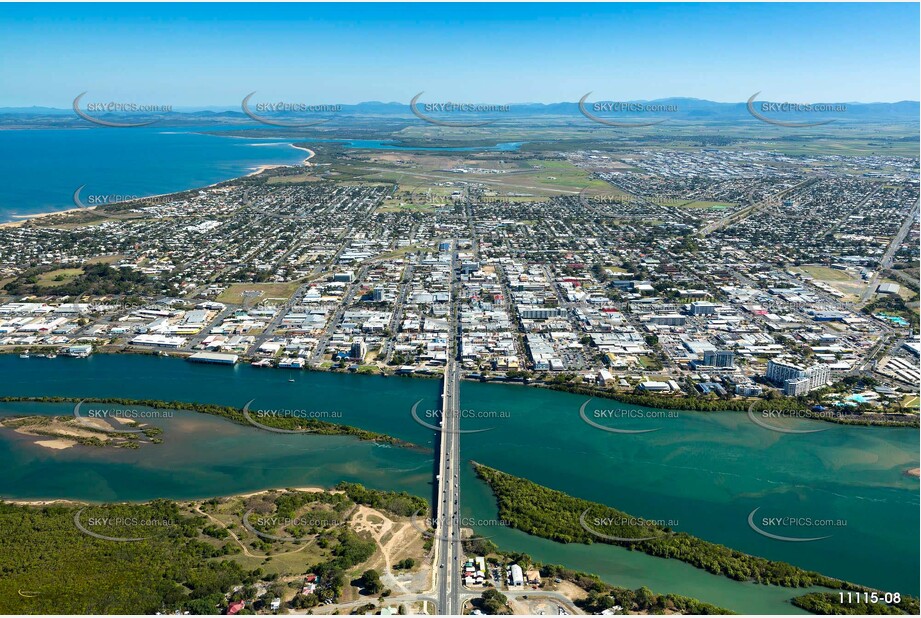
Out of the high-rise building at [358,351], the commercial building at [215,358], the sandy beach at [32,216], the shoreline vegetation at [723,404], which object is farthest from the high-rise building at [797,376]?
the sandy beach at [32,216]

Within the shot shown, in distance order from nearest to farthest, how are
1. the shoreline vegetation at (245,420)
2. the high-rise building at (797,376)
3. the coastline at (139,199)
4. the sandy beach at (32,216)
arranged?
the shoreline vegetation at (245,420), the high-rise building at (797,376), the sandy beach at (32,216), the coastline at (139,199)

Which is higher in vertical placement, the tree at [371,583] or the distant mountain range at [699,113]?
the distant mountain range at [699,113]

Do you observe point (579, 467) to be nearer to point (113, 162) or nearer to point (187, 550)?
point (187, 550)

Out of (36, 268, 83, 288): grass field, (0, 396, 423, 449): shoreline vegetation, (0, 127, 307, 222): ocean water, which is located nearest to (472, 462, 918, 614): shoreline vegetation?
(0, 396, 423, 449): shoreline vegetation

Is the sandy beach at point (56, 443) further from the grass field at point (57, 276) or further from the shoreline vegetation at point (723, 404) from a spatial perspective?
the grass field at point (57, 276)

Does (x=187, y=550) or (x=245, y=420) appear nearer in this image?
(x=187, y=550)

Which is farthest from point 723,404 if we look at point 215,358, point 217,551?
point 215,358
